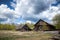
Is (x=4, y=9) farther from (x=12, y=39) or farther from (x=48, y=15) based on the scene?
(x=48, y=15)

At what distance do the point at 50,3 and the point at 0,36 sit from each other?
87.0 inches

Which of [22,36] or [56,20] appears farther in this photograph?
[56,20]

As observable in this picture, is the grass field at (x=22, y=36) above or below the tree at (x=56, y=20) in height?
below

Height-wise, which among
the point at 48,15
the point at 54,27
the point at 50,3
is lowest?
the point at 54,27

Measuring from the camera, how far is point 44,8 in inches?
206

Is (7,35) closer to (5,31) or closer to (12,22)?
(5,31)

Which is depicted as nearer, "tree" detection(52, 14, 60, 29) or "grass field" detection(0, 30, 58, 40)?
"grass field" detection(0, 30, 58, 40)

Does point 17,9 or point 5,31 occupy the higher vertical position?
point 17,9

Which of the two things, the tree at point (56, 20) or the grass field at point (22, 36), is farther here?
the tree at point (56, 20)

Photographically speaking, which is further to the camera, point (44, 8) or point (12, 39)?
point (44, 8)

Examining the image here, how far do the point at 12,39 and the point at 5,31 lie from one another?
55 cm

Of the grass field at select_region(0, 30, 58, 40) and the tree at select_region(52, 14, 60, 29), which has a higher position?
the tree at select_region(52, 14, 60, 29)

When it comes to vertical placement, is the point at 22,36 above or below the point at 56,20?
below

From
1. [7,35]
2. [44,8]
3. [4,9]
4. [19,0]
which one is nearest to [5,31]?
[7,35]
